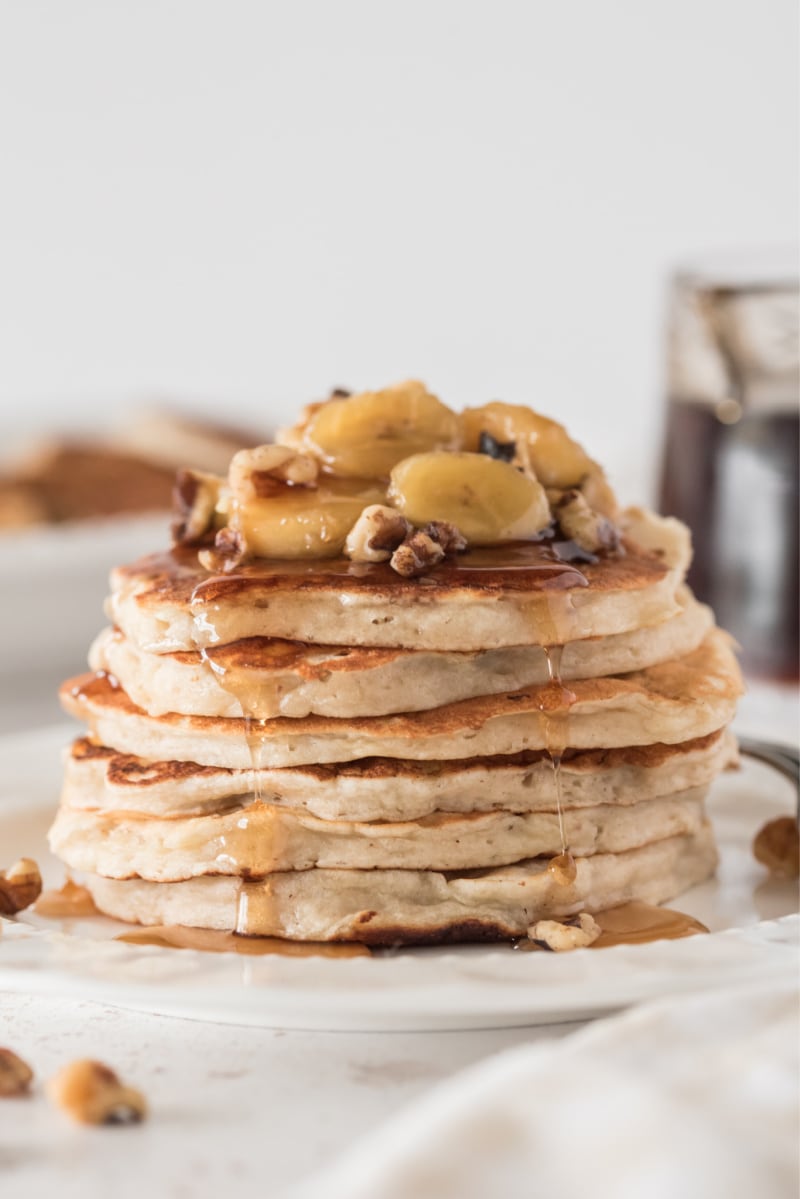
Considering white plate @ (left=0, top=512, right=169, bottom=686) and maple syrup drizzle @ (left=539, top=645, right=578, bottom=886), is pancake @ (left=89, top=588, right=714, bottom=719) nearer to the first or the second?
maple syrup drizzle @ (left=539, top=645, right=578, bottom=886)

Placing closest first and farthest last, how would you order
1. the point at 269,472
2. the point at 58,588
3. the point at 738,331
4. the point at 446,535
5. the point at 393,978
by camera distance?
the point at 393,978 < the point at 446,535 < the point at 269,472 < the point at 738,331 < the point at 58,588

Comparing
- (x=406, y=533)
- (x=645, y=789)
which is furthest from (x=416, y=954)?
(x=406, y=533)

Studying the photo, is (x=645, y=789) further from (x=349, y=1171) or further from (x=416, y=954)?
(x=349, y=1171)

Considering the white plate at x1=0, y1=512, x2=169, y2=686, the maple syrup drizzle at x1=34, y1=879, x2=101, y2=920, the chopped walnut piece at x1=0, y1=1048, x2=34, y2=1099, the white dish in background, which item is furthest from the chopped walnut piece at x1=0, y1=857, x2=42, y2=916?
the white plate at x1=0, y1=512, x2=169, y2=686

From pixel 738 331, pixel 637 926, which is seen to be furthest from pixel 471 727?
pixel 738 331

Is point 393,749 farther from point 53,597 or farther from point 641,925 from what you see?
point 53,597
